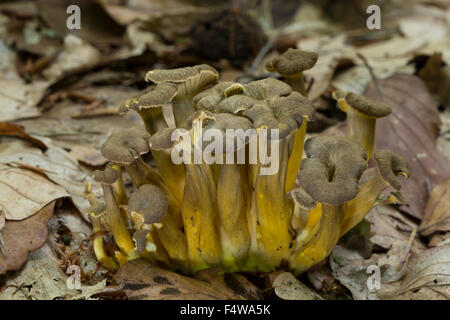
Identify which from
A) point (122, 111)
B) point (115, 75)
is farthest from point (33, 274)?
point (115, 75)

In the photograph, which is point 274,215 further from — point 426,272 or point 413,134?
point 413,134

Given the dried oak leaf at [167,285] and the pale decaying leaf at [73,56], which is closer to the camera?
the dried oak leaf at [167,285]

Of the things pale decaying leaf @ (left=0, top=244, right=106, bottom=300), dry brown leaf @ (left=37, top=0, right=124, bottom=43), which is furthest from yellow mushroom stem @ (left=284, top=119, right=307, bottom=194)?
dry brown leaf @ (left=37, top=0, right=124, bottom=43)

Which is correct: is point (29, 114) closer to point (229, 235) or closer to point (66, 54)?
point (66, 54)

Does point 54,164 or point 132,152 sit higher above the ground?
point 132,152

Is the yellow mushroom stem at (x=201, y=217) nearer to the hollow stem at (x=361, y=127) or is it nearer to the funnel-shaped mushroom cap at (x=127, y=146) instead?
the funnel-shaped mushroom cap at (x=127, y=146)

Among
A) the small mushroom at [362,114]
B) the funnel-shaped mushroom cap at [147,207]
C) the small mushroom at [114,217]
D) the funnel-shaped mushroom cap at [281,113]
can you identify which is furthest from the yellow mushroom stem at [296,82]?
the small mushroom at [114,217]

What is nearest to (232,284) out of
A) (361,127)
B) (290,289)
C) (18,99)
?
(290,289)
